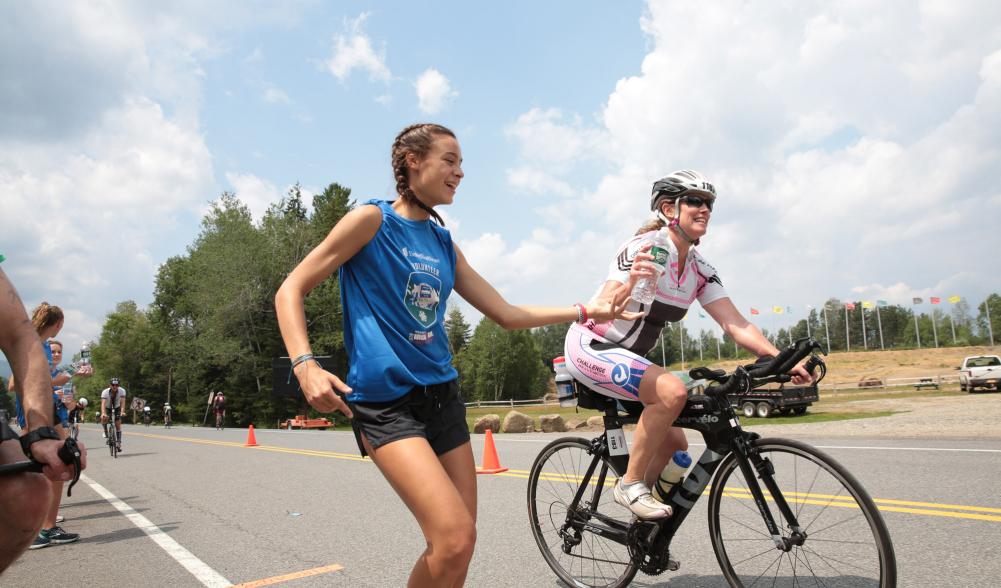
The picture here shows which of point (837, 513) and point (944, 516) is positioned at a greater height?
point (837, 513)

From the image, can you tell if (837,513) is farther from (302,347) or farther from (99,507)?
(99,507)

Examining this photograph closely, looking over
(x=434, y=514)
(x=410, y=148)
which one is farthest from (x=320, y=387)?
(x=410, y=148)

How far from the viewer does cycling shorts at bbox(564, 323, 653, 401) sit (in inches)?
136

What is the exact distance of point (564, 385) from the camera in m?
4.02

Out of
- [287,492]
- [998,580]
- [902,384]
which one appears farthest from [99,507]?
[902,384]

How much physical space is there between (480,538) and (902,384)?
5144cm

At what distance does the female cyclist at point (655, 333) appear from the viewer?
10.8ft

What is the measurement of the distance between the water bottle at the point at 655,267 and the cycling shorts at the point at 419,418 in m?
1.13

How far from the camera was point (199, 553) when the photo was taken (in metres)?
5.30

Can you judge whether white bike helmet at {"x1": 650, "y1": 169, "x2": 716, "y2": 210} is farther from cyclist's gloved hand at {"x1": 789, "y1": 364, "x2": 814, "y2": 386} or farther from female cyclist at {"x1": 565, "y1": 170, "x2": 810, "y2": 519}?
cyclist's gloved hand at {"x1": 789, "y1": 364, "x2": 814, "y2": 386}

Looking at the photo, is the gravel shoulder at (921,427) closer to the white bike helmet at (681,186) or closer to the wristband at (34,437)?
the white bike helmet at (681,186)

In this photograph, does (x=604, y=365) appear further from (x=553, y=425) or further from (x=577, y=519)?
(x=553, y=425)

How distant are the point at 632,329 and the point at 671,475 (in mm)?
819

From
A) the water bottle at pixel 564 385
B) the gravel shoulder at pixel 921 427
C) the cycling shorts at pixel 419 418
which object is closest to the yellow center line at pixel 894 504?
the water bottle at pixel 564 385
